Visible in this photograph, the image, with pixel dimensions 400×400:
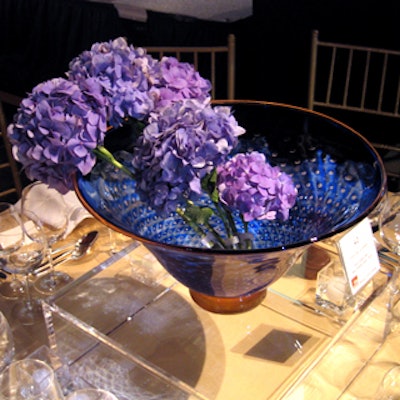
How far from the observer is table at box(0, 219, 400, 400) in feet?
2.65

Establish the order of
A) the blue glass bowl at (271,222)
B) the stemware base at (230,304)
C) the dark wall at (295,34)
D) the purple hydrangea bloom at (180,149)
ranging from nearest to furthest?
the purple hydrangea bloom at (180,149) → the blue glass bowl at (271,222) → the stemware base at (230,304) → the dark wall at (295,34)

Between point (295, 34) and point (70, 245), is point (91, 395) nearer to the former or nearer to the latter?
point (70, 245)

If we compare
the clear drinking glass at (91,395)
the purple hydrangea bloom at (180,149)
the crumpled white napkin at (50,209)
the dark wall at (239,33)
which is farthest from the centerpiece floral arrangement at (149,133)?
the dark wall at (239,33)

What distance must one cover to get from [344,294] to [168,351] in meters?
0.30

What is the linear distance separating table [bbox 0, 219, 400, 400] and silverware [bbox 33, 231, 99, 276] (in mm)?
136

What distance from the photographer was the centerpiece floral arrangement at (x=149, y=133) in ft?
1.96

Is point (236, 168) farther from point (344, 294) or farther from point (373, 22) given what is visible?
point (373, 22)

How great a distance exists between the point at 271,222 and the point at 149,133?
Result: 1.07ft

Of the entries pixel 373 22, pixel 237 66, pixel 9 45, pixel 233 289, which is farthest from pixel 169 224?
pixel 9 45

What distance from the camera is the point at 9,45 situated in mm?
3750

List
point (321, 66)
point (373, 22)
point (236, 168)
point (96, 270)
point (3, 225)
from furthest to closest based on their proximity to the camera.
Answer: point (321, 66), point (373, 22), point (3, 225), point (96, 270), point (236, 168)

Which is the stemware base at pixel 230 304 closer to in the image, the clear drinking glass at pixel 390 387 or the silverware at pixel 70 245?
the clear drinking glass at pixel 390 387

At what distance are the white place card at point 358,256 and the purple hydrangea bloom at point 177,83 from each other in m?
0.31

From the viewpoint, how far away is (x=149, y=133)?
60cm
